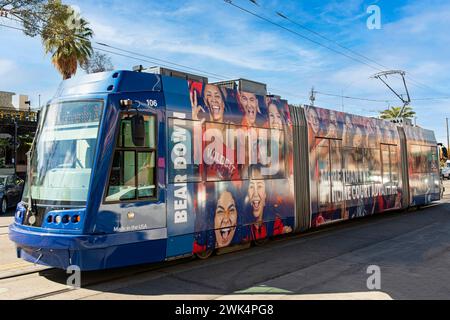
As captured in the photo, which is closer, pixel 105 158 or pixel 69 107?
pixel 105 158

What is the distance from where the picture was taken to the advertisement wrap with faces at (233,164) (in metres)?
7.13

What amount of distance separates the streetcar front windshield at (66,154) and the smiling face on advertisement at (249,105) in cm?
308

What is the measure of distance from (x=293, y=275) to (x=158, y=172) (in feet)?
8.76

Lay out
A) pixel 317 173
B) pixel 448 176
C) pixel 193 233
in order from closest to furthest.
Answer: pixel 193 233 → pixel 317 173 → pixel 448 176

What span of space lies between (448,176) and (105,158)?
2198 inches

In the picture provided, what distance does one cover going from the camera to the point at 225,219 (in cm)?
767

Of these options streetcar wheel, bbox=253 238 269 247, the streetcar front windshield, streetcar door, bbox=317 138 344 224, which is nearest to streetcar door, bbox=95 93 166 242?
the streetcar front windshield

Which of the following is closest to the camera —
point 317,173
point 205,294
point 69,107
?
point 205,294

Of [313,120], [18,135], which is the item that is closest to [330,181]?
[313,120]

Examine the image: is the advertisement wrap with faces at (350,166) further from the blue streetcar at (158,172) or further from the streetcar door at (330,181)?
the blue streetcar at (158,172)

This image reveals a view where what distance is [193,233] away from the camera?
7.04m

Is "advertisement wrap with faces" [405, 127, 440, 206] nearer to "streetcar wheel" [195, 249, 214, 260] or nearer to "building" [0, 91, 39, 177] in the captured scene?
"streetcar wheel" [195, 249, 214, 260]
